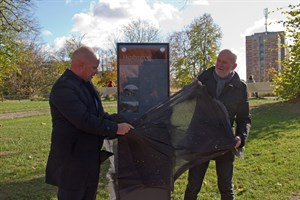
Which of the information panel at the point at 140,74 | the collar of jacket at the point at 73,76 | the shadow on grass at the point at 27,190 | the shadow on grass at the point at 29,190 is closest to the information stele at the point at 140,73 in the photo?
the information panel at the point at 140,74

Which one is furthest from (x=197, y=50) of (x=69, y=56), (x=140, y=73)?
(x=140, y=73)

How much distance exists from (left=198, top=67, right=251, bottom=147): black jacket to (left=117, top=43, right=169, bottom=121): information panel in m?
0.48

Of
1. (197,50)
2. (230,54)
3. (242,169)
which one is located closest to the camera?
(230,54)

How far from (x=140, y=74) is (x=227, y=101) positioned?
1020 millimetres

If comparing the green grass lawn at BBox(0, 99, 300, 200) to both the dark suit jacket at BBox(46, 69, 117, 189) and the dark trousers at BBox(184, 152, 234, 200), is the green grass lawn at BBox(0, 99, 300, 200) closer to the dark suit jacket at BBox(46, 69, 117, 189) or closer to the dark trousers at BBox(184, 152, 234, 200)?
the dark trousers at BBox(184, 152, 234, 200)

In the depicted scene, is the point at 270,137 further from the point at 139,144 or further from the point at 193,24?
the point at 193,24

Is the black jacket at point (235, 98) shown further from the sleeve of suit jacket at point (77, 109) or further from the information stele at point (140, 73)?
the sleeve of suit jacket at point (77, 109)

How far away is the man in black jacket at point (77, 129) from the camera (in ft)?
11.0

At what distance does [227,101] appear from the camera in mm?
4387

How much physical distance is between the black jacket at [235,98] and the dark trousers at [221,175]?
267 mm

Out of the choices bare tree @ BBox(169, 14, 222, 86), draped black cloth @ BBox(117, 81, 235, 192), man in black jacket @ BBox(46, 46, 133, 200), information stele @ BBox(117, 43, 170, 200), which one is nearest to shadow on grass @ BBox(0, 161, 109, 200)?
information stele @ BBox(117, 43, 170, 200)

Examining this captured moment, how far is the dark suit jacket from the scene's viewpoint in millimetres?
3334

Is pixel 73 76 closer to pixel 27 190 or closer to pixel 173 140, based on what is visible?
pixel 173 140

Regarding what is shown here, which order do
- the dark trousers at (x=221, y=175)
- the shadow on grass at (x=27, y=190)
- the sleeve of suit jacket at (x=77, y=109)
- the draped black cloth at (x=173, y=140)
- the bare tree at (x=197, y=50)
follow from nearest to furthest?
the sleeve of suit jacket at (x=77, y=109)
the draped black cloth at (x=173, y=140)
the dark trousers at (x=221, y=175)
the shadow on grass at (x=27, y=190)
the bare tree at (x=197, y=50)
